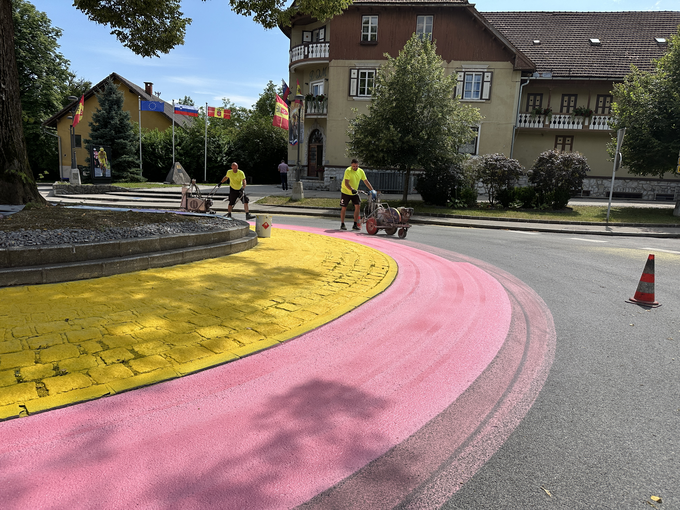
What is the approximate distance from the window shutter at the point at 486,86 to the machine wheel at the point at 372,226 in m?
20.0

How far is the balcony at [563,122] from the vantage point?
28609mm

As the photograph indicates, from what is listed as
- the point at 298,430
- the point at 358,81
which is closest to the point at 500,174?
the point at 358,81

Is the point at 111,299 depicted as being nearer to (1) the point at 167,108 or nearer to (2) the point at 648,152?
(2) the point at 648,152

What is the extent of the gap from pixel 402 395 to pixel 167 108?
5064 cm

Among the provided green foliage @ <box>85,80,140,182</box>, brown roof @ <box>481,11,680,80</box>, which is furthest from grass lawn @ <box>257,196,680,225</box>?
green foliage @ <box>85,80,140,182</box>

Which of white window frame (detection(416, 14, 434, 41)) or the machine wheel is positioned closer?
the machine wheel

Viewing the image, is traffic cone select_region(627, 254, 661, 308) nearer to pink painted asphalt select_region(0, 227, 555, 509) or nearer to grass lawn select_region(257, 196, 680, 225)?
pink painted asphalt select_region(0, 227, 555, 509)

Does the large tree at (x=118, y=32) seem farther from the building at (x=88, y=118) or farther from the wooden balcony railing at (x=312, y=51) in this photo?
the building at (x=88, y=118)

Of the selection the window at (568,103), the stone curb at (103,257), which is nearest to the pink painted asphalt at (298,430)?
the stone curb at (103,257)

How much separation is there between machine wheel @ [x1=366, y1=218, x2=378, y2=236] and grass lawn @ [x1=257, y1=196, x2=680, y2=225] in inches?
306

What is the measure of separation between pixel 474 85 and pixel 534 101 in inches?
224

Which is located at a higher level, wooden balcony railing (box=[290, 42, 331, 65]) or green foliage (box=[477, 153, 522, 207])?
wooden balcony railing (box=[290, 42, 331, 65])

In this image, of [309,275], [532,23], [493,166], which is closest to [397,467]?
[309,275]

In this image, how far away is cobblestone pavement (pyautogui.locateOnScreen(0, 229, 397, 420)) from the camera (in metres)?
3.00
